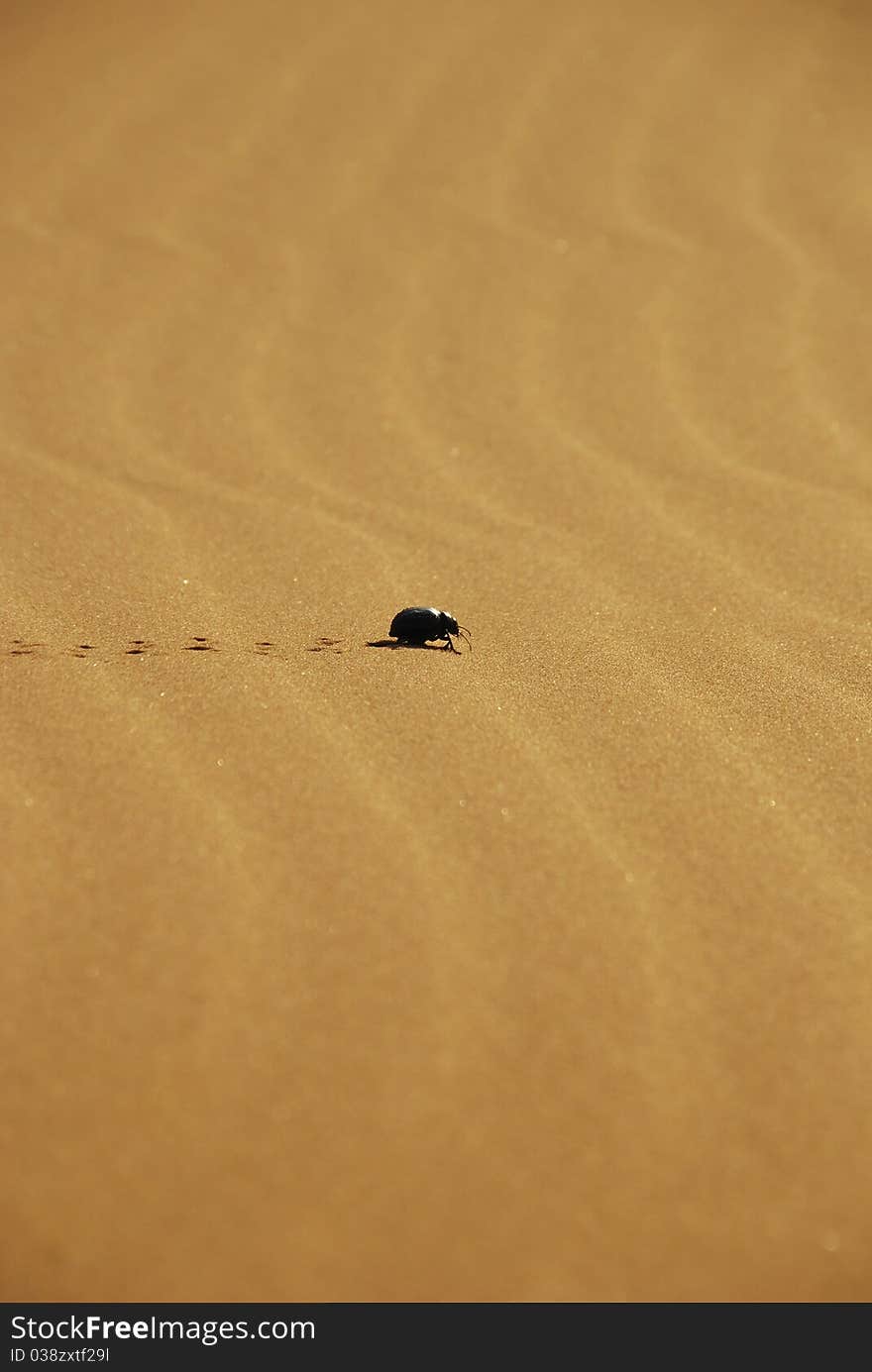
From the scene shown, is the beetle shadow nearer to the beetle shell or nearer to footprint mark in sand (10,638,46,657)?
the beetle shell

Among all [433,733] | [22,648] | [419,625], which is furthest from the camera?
[419,625]

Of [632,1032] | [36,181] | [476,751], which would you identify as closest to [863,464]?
[476,751]

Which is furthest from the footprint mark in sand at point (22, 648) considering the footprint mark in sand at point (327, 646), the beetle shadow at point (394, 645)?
the beetle shadow at point (394, 645)

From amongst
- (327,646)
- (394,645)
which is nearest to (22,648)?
(327,646)

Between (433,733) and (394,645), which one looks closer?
(433,733)

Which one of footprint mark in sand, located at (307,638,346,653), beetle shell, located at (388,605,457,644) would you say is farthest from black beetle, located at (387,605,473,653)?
footprint mark in sand, located at (307,638,346,653)

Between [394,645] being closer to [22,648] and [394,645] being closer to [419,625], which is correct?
[419,625]

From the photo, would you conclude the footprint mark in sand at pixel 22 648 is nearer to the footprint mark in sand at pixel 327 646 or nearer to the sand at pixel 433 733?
the sand at pixel 433 733
